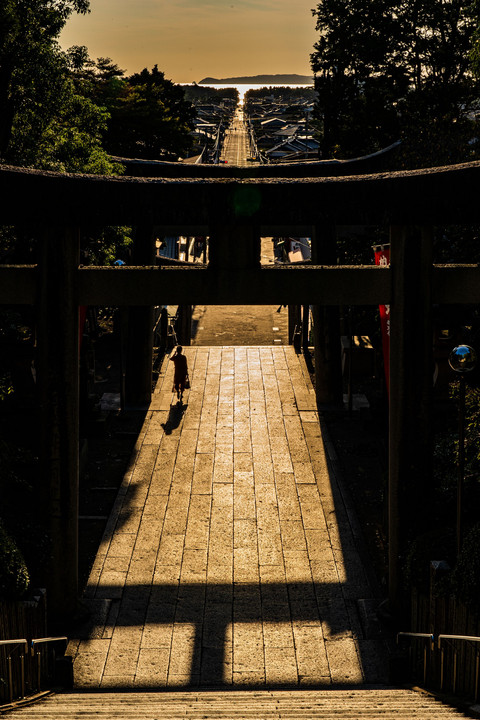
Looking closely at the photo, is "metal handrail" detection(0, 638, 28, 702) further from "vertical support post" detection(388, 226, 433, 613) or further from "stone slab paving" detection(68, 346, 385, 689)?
"vertical support post" detection(388, 226, 433, 613)

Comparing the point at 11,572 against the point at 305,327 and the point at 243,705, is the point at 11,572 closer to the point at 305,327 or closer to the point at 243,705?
the point at 243,705

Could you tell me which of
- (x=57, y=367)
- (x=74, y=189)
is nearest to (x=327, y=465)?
(x=57, y=367)

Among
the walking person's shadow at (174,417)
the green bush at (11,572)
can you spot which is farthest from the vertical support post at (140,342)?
the green bush at (11,572)

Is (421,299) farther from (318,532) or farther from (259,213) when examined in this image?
(318,532)

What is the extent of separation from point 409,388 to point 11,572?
5541 mm

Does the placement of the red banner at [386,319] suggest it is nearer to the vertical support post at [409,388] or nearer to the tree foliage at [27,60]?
the vertical support post at [409,388]

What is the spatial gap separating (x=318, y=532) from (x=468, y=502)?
3250 mm

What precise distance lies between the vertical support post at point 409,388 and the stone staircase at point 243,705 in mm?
2280

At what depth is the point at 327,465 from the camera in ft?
55.7

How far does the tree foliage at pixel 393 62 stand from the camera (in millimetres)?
28641

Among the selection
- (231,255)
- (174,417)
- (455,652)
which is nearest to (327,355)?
(174,417)

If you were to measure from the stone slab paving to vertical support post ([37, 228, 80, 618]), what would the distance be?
0.90m

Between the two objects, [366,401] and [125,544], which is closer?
[125,544]

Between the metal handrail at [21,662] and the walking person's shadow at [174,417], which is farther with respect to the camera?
the walking person's shadow at [174,417]
